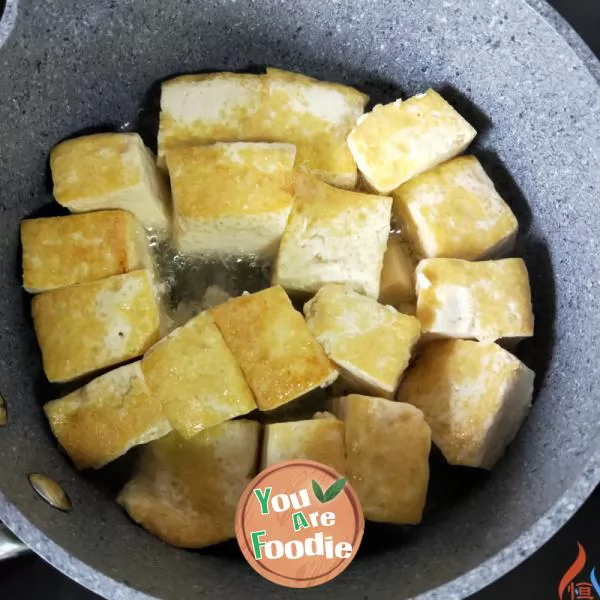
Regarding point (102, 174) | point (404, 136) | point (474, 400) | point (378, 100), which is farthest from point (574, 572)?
point (102, 174)

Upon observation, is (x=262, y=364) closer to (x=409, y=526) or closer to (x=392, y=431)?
(x=392, y=431)

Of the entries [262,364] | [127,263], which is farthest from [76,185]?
[262,364]

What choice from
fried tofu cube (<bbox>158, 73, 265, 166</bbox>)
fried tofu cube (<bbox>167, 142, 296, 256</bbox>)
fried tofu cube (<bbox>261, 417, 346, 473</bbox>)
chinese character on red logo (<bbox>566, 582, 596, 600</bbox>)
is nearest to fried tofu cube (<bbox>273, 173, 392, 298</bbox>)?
fried tofu cube (<bbox>167, 142, 296, 256</bbox>)

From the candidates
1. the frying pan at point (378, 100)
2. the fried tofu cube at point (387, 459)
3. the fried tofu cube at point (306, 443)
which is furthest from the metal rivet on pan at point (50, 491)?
the fried tofu cube at point (387, 459)

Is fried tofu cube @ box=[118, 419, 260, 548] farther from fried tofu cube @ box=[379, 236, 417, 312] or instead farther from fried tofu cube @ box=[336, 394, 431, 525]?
fried tofu cube @ box=[379, 236, 417, 312]

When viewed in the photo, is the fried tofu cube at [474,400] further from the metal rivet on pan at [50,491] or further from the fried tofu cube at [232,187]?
the metal rivet on pan at [50,491]

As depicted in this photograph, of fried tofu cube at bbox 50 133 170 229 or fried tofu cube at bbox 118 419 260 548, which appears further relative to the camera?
fried tofu cube at bbox 50 133 170 229
